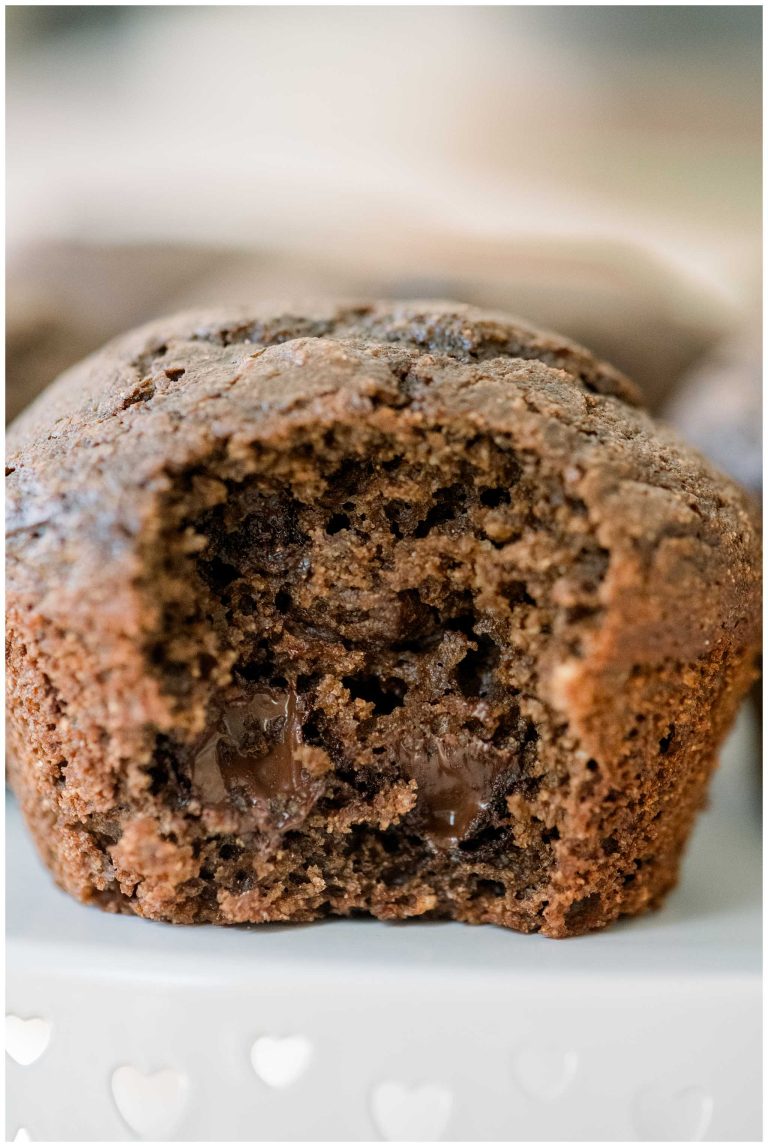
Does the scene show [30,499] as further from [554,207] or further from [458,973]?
[554,207]

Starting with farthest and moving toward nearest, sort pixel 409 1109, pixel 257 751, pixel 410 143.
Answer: pixel 410 143 → pixel 257 751 → pixel 409 1109

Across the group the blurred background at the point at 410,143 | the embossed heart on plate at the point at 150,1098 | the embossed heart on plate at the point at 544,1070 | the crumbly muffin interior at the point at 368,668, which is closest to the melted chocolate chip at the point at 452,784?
the crumbly muffin interior at the point at 368,668

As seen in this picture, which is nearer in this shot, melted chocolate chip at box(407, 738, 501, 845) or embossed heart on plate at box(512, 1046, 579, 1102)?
embossed heart on plate at box(512, 1046, 579, 1102)

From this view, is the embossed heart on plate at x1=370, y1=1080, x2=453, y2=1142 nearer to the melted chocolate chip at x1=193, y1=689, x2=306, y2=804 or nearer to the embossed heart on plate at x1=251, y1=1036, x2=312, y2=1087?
the embossed heart on plate at x1=251, y1=1036, x2=312, y2=1087

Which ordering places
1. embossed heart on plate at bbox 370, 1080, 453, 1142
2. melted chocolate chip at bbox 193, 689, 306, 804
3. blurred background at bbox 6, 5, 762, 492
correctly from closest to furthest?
embossed heart on plate at bbox 370, 1080, 453, 1142 → melted chocolate chip at bbox 193, 689, 306, 804 → blurred background at bbox 6, 5, 762, 492

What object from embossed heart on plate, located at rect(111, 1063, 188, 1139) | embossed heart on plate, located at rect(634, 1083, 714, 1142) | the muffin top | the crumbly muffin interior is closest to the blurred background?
the muffin top

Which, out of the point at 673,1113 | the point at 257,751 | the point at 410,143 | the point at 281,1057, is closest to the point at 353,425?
the point at 257,751

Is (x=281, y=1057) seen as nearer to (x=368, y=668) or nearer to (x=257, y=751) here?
(x=257, y=751)

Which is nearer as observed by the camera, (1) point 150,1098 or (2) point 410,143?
(1) point 150,1098
